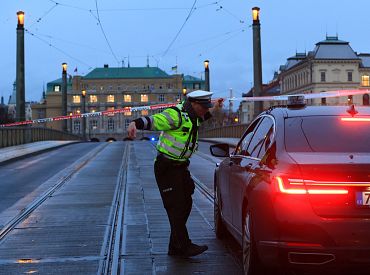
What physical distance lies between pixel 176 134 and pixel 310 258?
2.32m

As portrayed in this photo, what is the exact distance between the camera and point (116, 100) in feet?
447

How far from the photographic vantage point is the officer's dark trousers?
244 inches

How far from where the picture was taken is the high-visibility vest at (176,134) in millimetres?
6073

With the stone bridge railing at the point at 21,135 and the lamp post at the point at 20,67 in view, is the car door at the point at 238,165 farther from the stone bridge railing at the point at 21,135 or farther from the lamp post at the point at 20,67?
the lamp post at the point at 20,67

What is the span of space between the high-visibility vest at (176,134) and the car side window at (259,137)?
0.68 meters

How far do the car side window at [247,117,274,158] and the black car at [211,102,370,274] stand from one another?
0.27m

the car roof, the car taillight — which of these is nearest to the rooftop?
the car roof

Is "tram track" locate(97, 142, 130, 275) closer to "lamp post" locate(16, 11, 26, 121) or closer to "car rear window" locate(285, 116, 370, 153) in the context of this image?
"car rear window" locate(285, 116, 370, 153)

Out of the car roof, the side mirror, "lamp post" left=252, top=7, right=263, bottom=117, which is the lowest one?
the side mirror

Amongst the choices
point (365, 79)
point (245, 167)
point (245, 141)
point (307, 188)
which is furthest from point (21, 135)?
point (365, 79)

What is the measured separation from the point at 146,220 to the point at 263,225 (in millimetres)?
4339

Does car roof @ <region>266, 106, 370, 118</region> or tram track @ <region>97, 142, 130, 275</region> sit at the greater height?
car roof @ <region>266, 106, 370, 118</region>

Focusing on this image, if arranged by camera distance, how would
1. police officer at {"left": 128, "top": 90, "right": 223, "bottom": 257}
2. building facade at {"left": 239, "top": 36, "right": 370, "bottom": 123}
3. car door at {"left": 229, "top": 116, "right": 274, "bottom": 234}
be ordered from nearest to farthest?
1. car door at {"left": 229, "top": 116, "right": 274, "bottom": 234}
2. police officer at {"left": 128, "top": 90, "right": 223, "bottom": 257}
3. building facade at {"left": 239, "top": 36, "right": 370, "bottom": 123}

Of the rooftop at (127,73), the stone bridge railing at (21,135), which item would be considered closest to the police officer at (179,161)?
the stone bridge railing at (21,135)
